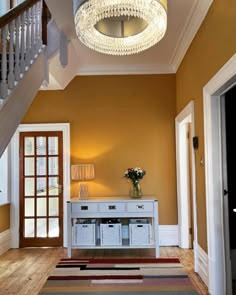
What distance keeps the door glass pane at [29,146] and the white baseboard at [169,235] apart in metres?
2.56

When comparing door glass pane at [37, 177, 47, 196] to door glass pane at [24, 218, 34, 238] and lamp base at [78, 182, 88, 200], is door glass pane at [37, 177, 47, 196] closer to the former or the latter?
door glass pane at [24, 218, 34, 238]

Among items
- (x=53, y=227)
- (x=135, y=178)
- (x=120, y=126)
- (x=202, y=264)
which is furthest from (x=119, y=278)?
(x=120, y=126)

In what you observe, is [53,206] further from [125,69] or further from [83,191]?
[125,69]

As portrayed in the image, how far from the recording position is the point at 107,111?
5.21m

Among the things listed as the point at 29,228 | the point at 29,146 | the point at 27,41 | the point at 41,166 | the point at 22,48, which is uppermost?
the point at 27,41

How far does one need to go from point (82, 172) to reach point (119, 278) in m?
1.81

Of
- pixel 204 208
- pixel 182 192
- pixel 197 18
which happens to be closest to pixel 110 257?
pixel 182 192

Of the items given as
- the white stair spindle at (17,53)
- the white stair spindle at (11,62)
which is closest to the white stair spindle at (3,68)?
the white stair spindle at (11,62)

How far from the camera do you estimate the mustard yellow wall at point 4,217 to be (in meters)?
4.80

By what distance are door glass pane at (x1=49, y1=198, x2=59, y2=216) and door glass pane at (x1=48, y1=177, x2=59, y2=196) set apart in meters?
0.10

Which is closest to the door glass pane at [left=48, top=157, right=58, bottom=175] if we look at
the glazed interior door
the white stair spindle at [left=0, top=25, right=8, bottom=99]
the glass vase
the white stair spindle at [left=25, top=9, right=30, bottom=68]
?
the glazed interior door

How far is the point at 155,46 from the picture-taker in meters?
4.33

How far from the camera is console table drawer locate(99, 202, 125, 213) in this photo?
446cm

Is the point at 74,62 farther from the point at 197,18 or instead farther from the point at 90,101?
the point at 197,18
